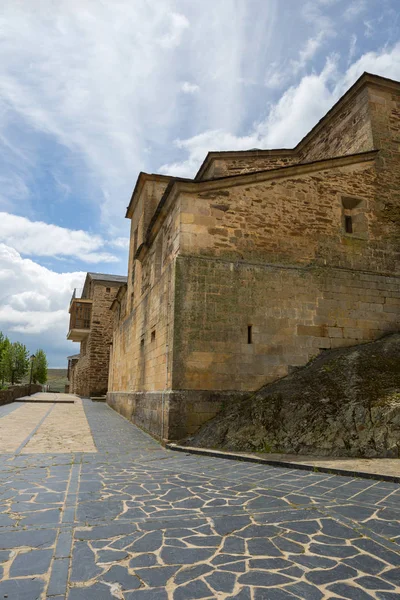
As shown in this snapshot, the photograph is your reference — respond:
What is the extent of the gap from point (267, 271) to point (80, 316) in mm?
22806

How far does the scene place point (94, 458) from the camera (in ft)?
20.8

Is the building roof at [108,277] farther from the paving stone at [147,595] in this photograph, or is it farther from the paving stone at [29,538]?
the paving stone at [147,595]

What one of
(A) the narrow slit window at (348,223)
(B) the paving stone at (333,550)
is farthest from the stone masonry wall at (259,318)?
(B) the paving stone at (333,550)

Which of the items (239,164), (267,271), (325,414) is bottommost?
(325,414)

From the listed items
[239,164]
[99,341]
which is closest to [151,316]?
[239,164]

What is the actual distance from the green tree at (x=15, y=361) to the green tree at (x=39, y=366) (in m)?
6.83

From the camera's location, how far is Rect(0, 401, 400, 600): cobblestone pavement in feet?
7.39

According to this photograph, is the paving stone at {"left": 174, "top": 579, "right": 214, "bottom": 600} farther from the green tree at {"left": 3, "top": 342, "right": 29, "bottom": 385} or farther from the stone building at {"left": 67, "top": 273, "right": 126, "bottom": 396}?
the green tree at {"left": 3, "top": 342, "right": 29, "bottom": 385}

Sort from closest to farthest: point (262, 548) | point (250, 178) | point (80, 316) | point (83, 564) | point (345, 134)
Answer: point (83, 564) < point (262, 548) < point (250, 178) < point (345, 134) < point (80, 316)

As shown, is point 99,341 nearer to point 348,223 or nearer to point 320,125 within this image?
point 320,125

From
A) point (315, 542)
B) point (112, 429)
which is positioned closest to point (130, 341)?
point (112, 429)

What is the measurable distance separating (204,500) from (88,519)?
1.18m

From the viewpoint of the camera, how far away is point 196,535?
3.02 metres

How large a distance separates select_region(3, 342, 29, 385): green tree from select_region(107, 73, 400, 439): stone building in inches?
1199
